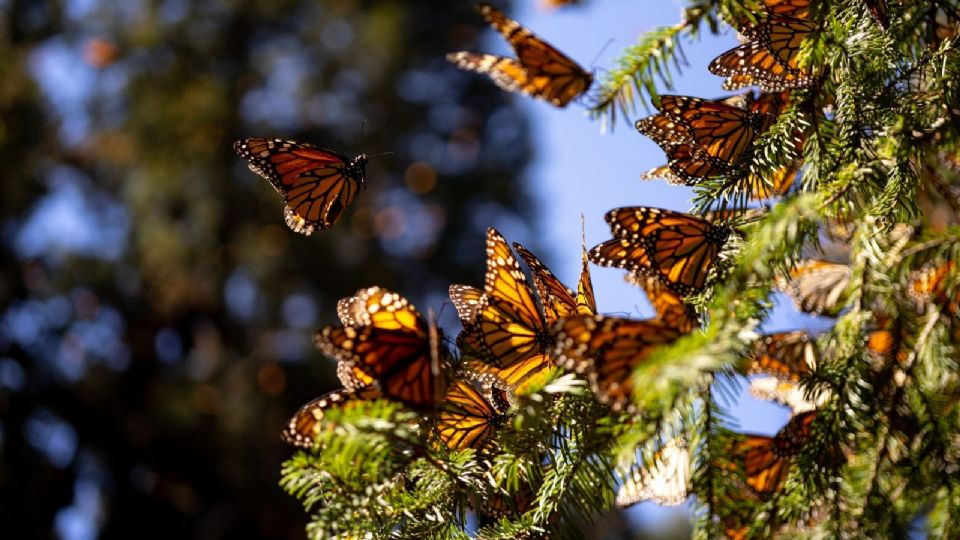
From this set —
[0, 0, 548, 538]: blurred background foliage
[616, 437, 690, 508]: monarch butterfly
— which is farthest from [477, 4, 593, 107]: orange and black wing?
[0, 0, 548, 538]: blurred background foliage

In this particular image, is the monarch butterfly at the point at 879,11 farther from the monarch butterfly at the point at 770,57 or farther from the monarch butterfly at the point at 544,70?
the monarch butterfly at the point at 544,70

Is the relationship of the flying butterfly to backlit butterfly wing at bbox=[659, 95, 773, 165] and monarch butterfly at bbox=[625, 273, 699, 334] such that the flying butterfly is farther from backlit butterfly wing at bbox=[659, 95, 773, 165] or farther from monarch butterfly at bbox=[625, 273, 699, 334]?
monarch butterfly at bbox=[625, 273, 699, 334]

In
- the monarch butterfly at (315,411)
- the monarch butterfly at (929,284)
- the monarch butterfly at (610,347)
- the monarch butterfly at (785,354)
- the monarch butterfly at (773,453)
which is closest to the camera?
the monarch butterfly at (610,347)

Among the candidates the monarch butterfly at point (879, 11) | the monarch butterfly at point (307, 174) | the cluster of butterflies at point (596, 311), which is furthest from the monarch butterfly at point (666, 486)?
the monarch butterfly at point (307, 174)

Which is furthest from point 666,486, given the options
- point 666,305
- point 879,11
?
point 879,11

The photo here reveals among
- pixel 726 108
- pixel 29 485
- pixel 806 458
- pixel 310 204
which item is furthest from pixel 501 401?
Answer: pixel 29 485

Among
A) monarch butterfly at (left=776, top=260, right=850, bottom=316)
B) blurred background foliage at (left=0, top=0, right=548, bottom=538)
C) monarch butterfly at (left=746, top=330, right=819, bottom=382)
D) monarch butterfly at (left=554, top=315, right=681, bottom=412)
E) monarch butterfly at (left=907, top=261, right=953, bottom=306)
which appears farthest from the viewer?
blurred background foliage at (left=0, top=0, right=548, bottom=538)
